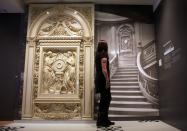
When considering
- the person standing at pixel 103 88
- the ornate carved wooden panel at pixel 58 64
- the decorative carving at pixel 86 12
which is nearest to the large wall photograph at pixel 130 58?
the decorative carving at pixel 86 12

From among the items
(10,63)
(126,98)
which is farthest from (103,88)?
(10,63)

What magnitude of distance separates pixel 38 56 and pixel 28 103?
113 centimetres

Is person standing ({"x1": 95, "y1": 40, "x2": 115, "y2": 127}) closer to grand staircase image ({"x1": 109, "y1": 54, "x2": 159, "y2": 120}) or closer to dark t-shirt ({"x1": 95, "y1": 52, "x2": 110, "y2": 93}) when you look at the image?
dark t-shirt ({"x1": 95, "y1": 52, "x2": 110, "y2": 93})

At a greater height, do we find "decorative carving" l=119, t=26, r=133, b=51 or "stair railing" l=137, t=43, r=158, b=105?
"decorative carving" l=119, t=26, r=133, b=51

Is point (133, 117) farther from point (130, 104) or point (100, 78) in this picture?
point (100, 78)

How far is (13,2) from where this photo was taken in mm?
4449

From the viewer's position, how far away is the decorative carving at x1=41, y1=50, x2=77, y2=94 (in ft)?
15.5

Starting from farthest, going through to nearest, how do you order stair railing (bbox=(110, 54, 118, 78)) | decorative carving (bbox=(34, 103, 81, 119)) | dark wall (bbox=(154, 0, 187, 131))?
stair railing (bbox=(110, 54, 118, 78))
decorative carving (bbox=(34, 103, 81, 119))
dark wall (bbox=(154, 0, 187, 131))

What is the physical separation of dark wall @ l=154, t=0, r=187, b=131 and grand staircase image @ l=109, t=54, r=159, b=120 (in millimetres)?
369

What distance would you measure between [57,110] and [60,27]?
6.57 ft

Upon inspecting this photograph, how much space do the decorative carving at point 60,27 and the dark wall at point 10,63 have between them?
0.60 metres

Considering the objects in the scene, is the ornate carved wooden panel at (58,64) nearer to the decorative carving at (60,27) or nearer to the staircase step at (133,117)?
the decorative carving at (60,27)

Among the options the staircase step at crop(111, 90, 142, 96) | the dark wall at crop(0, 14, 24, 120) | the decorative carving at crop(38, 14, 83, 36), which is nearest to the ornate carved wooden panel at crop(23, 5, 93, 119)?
the decorative carving at crop(38, 14, 83, 36)

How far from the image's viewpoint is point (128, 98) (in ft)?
15.3
